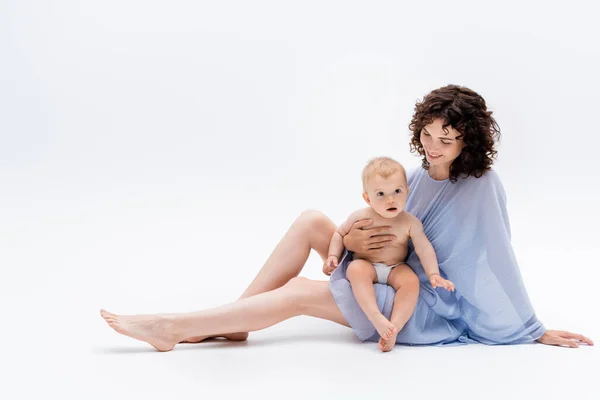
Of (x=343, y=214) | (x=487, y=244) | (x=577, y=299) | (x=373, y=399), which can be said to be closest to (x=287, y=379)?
(x=373, y=399)

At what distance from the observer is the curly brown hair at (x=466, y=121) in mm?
3402

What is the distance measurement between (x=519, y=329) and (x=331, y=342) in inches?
33.1

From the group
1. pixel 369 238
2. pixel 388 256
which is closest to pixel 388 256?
pixel 388 256

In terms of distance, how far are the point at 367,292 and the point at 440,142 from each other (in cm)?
73

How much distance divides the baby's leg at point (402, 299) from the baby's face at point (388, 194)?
0.90 feet

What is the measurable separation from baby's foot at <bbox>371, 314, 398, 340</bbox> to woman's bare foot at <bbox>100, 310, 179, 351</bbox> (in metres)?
0.87

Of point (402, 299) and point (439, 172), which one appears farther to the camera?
point (439, 172)

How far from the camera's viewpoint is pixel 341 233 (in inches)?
142

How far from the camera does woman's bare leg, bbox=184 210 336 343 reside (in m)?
3.68

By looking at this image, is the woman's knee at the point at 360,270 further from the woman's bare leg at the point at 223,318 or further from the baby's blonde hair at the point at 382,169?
the baby's blonde hair at the point at 382,169

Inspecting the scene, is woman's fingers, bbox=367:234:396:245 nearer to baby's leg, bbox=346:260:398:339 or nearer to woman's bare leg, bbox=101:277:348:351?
baby's leg, bbox=346:260:398:339

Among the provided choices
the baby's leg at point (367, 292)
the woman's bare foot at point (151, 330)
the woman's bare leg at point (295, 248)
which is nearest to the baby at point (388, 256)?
the baby's leg at point (367, 292)

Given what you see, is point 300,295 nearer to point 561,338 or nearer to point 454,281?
point 454,281

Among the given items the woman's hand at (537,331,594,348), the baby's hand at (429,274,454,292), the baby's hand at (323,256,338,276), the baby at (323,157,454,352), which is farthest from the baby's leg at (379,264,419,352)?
the woman's hand at (537,331,594,348)
